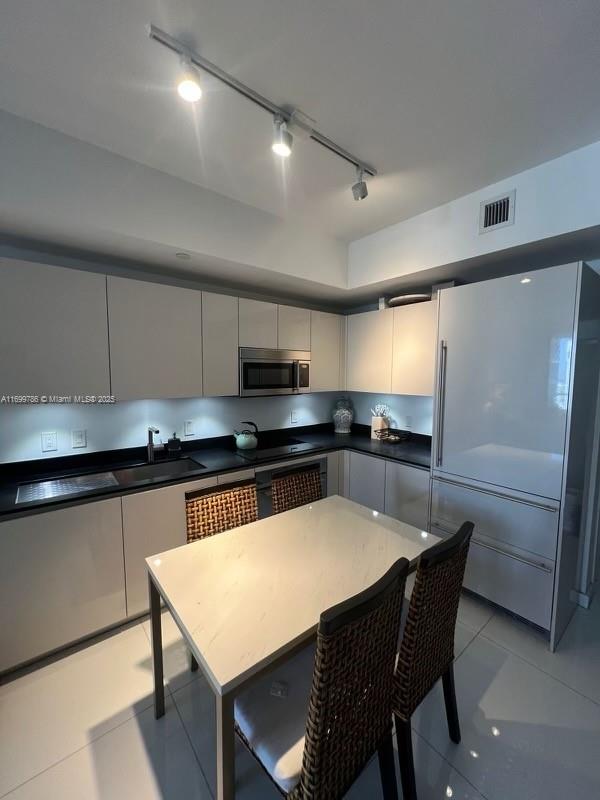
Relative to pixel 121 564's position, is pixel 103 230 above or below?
above

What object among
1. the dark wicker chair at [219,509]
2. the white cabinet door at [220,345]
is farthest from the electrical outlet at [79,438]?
the dark wicker chair at [219,509]

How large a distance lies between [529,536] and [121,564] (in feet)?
7.67

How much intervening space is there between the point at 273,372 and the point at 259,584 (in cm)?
180

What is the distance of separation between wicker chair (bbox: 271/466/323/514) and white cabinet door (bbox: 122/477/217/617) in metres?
0.44

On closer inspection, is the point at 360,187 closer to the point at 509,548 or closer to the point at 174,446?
the point at 174,446

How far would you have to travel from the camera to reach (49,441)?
6.74 feet

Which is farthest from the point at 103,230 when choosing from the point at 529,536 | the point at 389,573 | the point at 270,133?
the point at 529,536

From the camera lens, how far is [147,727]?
4.67ft

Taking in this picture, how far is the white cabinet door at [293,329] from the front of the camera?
9.19 ft

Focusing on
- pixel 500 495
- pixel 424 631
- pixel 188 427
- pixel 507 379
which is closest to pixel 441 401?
pixel 507 379

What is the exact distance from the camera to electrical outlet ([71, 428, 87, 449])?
2146 mm

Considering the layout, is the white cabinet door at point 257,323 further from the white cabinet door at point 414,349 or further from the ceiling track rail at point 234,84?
the ceiling track rail at point 234,84

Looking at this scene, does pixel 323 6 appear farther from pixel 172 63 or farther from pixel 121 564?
pixel 121 564

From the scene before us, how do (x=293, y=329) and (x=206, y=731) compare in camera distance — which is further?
(x=293, y=329)
